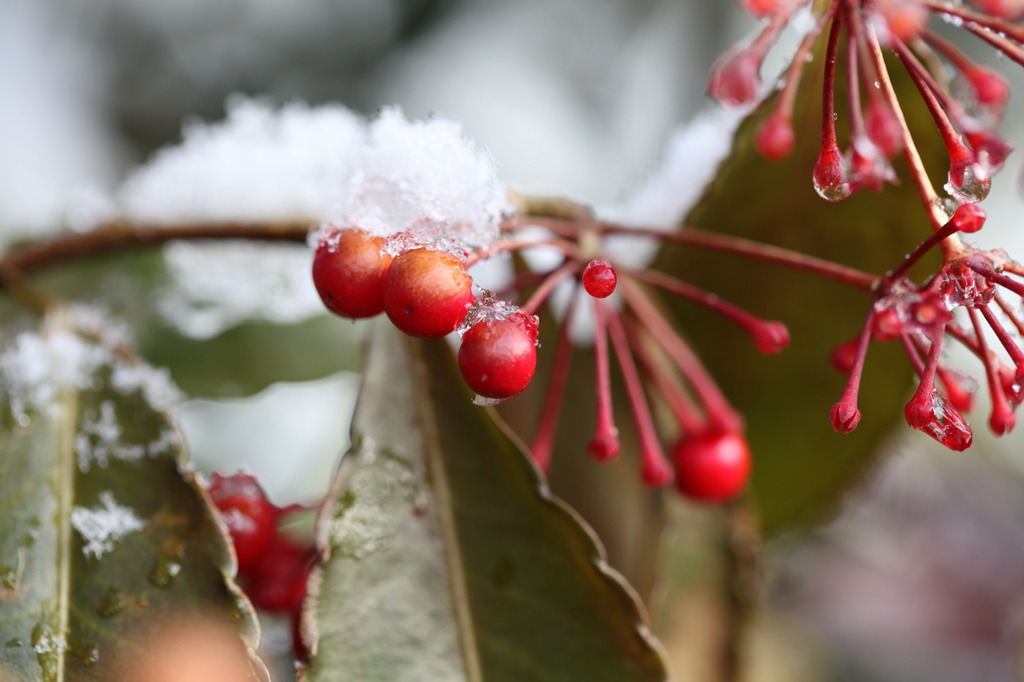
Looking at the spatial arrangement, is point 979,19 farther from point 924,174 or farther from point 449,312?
point 449,312

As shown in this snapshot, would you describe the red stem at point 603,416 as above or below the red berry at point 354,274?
below

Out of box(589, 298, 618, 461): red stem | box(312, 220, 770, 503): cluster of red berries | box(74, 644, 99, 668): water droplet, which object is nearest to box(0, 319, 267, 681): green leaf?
box(74, 644, 99, 668): water droplet

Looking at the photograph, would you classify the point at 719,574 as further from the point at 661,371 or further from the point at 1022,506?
the point at 1022,506

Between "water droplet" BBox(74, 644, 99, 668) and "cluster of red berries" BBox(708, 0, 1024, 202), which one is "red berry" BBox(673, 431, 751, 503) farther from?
"water droplet" BBox(74, 644, 99, 668)

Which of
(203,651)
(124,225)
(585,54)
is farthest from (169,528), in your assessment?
(585,54)

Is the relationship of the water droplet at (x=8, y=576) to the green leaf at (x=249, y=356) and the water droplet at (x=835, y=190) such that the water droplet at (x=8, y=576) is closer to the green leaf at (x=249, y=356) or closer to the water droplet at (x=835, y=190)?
the green leaf at (x=249, y=356)

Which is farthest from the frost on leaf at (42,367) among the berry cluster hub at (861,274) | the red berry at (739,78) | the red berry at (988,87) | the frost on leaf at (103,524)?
the red berry at (988,87)
